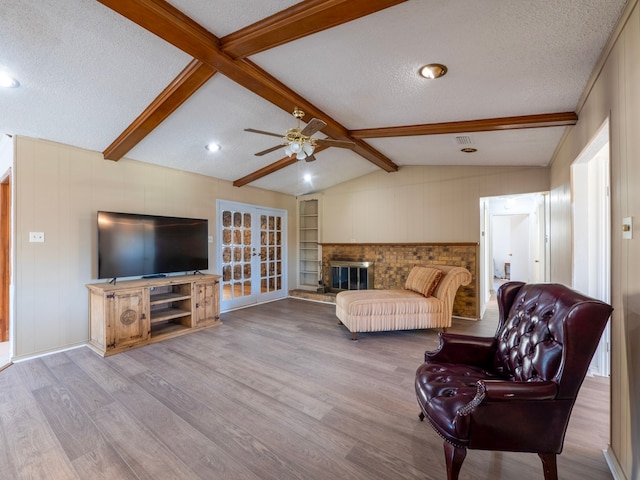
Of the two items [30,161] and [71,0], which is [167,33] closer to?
[71,0]

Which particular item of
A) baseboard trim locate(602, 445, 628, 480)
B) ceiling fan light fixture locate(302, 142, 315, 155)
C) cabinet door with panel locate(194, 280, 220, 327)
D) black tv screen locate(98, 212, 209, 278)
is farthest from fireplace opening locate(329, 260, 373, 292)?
baseboard trim locate(602, 445, 628, 480)

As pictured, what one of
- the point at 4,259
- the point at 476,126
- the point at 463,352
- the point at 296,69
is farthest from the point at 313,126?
the point at 4,259

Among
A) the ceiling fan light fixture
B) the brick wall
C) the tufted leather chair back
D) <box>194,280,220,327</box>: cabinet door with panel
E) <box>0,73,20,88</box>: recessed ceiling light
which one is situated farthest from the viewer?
the brick wall

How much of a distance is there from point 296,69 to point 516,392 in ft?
8.32

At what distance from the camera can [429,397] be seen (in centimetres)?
153

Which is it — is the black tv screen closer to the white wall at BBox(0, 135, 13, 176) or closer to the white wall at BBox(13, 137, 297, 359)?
the white wall at BBox(13, 137, 297, 359)

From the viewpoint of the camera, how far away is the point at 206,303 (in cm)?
418

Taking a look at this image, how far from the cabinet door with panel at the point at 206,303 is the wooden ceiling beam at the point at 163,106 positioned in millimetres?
1941

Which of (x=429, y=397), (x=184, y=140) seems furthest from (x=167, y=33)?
(x=429, y=397)

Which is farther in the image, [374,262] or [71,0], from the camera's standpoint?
[374,262]

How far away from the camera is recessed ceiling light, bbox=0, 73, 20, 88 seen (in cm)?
225

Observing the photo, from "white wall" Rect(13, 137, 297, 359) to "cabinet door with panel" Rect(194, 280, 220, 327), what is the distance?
1.23 metres

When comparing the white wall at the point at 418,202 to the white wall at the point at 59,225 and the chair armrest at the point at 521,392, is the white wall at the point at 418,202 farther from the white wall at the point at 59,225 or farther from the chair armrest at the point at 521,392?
the chair armrest at the point at 521,392

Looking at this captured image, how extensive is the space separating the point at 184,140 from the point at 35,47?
1608 mm
